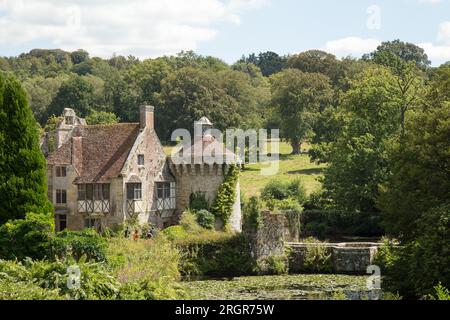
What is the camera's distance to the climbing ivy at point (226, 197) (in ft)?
138

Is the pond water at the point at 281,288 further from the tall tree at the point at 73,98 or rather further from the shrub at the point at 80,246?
the tall tree at the point at 73,98

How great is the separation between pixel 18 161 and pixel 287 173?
28.1 m

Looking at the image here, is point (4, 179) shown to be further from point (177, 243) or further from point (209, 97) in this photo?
point (209, 97)

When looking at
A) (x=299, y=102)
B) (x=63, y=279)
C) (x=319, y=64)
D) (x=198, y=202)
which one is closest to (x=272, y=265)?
(x=198, y=202)

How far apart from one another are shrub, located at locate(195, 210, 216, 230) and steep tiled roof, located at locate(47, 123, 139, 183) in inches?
182

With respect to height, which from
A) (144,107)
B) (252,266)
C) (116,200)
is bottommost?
(252,266)

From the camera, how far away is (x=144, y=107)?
4291cm

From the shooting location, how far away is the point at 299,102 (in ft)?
232

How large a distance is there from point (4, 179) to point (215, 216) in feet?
35.5

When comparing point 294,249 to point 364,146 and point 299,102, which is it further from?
point 299,102

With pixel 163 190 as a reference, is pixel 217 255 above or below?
below

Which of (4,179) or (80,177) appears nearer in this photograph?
(4,179)

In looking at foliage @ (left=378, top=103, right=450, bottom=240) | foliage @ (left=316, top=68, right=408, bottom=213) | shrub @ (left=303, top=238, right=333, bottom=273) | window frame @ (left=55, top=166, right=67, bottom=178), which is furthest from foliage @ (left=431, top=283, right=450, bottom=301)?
window frame @ (left=55, top=166, right=67, bottom=178)
